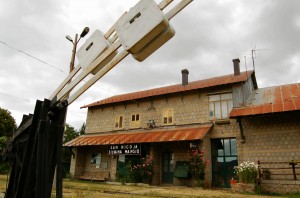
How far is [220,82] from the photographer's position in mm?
17406

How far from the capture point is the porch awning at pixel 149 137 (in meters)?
16.4

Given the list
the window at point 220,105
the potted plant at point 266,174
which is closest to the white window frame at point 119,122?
the window at point 220,105

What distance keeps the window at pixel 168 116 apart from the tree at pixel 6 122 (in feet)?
48.9

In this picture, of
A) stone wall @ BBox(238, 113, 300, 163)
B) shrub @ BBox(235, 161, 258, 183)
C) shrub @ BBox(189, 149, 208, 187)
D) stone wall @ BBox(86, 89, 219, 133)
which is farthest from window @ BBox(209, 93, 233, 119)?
shrub @ BBox(235, 161, 258, 183)

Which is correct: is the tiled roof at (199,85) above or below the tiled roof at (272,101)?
above

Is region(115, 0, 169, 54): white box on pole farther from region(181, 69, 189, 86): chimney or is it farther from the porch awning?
region(181, 69, 189, 86): chimney

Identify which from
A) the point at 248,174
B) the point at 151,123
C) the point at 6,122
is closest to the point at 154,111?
the point at 151,123

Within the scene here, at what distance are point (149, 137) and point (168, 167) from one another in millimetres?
2543

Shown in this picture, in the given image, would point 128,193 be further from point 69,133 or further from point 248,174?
point 69,133

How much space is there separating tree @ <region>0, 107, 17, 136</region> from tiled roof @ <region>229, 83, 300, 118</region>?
2072cm

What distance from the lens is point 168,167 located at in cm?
1845

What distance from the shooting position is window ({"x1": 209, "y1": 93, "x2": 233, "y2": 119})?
55.7 feet

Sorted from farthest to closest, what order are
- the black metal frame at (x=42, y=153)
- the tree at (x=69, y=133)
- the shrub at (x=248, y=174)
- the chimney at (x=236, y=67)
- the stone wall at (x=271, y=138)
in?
the tree at (x=69, y=133), the chimney at (x=236, y=67), the stone wall at (x=271, y=138), the shrub at (x=248, y=174), the black metal frame at (x=42, y=153)

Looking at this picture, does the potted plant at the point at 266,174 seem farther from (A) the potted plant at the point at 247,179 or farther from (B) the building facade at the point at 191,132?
(A) the potted plant at the point at 247,179
